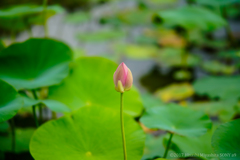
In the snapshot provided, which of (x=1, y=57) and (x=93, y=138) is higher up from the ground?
(x=1, y=57)

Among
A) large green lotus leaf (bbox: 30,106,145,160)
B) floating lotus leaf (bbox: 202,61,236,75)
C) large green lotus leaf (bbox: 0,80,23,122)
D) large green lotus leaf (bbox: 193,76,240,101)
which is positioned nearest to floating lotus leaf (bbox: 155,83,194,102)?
large green lotus leaf (bbox: 193,76,240,101)

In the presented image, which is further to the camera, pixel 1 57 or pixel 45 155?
pixel 1 57

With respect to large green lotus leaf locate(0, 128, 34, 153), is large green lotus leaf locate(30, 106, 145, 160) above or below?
above

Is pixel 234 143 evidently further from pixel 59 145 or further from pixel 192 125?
pixel 59 145

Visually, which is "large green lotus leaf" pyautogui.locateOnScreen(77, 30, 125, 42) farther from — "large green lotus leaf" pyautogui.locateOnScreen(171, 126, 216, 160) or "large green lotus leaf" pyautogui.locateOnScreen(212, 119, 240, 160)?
"large green lotus leaf" pyautogui.locateOnScreen(212, 119, 240, 160)

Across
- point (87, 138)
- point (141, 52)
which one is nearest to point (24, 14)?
point (87, 138)

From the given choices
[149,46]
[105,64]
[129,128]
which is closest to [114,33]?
[149,46]
